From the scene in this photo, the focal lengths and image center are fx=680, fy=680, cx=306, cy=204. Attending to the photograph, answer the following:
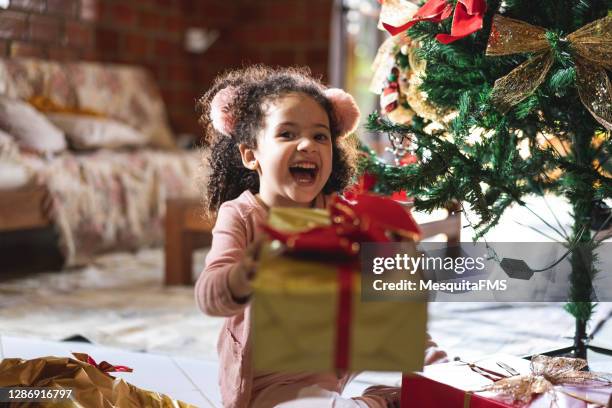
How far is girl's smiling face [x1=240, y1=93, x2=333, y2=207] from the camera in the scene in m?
0.90

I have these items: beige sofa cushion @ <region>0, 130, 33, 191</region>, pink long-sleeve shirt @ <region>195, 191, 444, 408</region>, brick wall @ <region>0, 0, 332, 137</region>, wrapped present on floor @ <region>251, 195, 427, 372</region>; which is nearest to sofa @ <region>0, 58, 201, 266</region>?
beige sofa cushion @ <region>0, 130, 33, 191</region>

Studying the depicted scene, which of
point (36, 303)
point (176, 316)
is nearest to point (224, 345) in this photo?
point (176, 316)

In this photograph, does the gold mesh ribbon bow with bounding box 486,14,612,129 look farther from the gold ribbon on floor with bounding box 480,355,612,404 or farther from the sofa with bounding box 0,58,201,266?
the sofa with bounding box 0,58,201,266

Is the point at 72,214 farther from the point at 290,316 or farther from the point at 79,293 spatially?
the point at 290,316

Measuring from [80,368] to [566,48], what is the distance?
83cm

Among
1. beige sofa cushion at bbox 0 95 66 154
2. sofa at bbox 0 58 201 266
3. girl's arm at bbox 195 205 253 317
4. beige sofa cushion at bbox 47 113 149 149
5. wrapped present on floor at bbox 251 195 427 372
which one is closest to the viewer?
wrapped present on floor at bbox 251 195 427 372

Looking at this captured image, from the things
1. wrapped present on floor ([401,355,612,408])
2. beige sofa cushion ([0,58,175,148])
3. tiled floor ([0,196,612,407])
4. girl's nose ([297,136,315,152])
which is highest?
beige sofa cushion ([0,58,175,148])

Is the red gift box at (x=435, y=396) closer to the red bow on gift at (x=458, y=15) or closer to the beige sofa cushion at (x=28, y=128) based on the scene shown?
the red bow on gift at (x=458, y=15)

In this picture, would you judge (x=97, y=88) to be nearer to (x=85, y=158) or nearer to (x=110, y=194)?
(x=85, y=158)

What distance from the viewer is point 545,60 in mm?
972

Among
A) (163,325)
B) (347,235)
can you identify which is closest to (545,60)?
(347,235)

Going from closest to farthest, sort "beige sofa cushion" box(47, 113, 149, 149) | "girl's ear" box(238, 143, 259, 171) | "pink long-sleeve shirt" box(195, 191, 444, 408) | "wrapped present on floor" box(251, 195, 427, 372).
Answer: "wrapped present on floor" box(251, 195, 427, 372) → "pink long-sleeve shirt" box(195, 191, 444, 408) → "girl's ear" box(238, 143, 259, 171) → "beige sofa cushion" box(47, 113, 149, 149)

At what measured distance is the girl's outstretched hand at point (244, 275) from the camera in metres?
0.68

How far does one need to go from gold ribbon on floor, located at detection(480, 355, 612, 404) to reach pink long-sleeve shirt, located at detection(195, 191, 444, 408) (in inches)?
7.3
